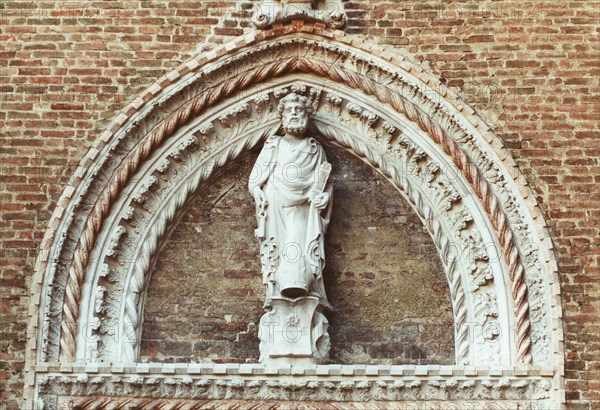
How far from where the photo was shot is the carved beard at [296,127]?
13656 mm

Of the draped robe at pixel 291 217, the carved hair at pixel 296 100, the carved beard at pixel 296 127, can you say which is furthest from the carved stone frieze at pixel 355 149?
the draped robe at pixel 291 217

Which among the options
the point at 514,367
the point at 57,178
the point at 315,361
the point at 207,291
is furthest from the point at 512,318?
the point at 57,178

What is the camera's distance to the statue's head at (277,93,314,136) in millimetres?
13664

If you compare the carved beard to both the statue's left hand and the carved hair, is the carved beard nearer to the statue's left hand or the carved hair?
the carved hair

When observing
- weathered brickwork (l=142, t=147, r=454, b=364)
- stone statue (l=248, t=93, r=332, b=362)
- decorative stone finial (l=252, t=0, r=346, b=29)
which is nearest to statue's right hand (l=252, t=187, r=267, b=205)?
stone statue (l=248, t=93, r=332, b=362)

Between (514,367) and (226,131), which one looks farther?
(226,131)

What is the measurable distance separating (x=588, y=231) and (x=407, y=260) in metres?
1.44

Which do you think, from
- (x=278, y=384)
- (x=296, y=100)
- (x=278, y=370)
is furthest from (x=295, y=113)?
(x=278, y=384)

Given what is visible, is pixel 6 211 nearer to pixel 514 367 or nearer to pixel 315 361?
pixel 315 361

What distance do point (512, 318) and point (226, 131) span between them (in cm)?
276

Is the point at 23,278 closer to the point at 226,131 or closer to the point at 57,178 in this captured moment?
the point at 57,178

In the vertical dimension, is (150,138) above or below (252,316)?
above

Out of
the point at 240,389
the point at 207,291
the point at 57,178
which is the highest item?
the point at 57,178

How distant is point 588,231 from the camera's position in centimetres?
1329
